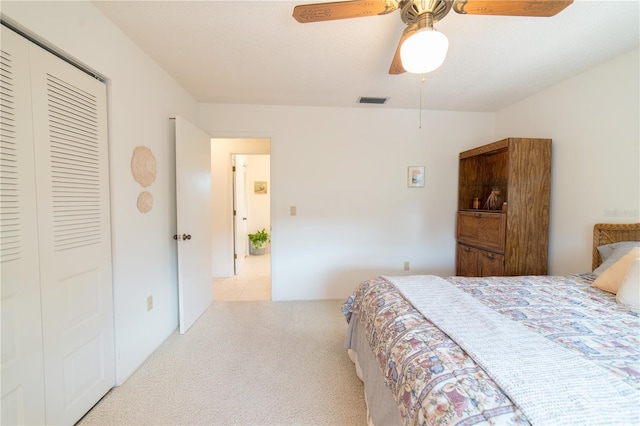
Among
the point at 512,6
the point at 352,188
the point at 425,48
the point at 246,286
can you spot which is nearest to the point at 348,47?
the point at 425,48

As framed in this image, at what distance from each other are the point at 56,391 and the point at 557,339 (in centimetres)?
235

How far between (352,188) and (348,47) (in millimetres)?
1576

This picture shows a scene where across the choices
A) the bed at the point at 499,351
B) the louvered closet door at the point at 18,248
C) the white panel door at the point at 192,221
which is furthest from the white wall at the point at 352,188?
the louvered closet door at the point at 18,248

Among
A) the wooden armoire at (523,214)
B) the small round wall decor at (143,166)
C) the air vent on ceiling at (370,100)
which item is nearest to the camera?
the small round wall decor at (143,166)

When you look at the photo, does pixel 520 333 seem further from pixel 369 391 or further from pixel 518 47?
pixel 518 47

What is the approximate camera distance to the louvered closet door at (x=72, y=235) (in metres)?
1.19

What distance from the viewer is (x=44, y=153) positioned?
1.19m

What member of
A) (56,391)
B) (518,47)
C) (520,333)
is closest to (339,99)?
(518,47)

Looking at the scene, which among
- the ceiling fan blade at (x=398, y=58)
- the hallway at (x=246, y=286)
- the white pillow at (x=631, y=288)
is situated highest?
the ceiling fan blade at (x=398, y=58)

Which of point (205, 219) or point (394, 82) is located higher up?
point (394, 82)

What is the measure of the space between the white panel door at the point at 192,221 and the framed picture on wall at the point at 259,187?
329 cm

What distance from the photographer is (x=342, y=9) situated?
3.81 ft

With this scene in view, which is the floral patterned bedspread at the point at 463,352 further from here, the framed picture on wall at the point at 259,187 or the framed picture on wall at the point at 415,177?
the framed picture on wall at the point at 259,187

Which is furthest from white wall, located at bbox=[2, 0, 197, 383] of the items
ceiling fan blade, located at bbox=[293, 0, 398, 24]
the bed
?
the bed
